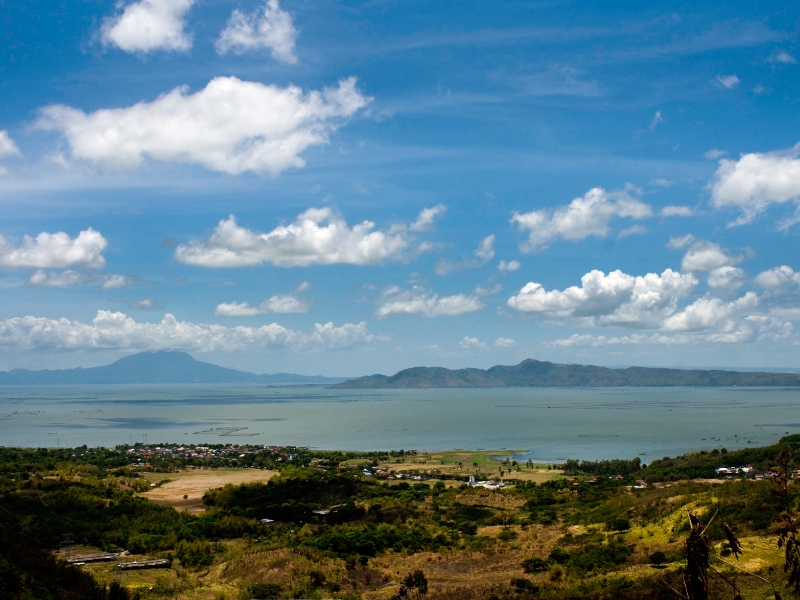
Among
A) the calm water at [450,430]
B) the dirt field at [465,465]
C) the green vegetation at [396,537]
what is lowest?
the calm water at [450,430]

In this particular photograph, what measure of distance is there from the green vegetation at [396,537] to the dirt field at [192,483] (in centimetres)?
172

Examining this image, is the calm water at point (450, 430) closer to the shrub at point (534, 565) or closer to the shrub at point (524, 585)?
the shrub at point (534, 565)

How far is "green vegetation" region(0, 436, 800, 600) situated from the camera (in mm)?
20953

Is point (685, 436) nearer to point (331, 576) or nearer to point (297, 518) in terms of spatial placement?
point (297, 518)

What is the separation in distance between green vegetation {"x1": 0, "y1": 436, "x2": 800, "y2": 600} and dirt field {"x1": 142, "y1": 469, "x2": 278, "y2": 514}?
1722mm

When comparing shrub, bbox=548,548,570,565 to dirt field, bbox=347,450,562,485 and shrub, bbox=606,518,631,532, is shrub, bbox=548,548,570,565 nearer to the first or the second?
shrub, bbox=606,518,631,532

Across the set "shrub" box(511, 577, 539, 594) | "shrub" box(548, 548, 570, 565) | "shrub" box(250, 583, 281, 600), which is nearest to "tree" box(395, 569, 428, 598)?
"shrub" box(511, 577, 539, 594)

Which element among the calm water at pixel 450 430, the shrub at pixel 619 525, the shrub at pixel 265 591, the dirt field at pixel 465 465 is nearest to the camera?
A: the shrub at pixel 265 591

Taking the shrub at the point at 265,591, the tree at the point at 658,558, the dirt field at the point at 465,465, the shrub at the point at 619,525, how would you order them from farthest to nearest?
the dirt field at the point at 465,465 → the shrub at the point at 619,525 → the tree at the point at 658,558 → the shrub at the point at 265,591

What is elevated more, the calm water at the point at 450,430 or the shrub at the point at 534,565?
the shrub at the point at 534,565

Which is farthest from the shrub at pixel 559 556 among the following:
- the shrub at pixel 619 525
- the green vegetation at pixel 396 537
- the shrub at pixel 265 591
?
the shrub at pixel 265 591

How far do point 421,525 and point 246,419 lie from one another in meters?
145

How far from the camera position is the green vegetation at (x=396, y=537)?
68.7 ft

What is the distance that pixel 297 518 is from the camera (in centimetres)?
4119
